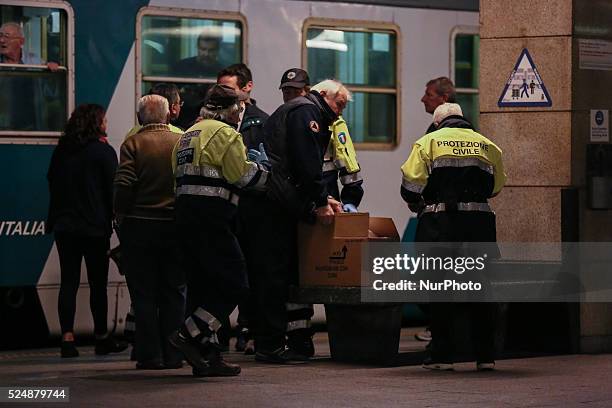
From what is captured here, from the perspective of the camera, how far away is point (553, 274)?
39.7 feet

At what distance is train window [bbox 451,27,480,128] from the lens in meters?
14.7

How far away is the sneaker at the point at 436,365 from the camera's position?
11008mm

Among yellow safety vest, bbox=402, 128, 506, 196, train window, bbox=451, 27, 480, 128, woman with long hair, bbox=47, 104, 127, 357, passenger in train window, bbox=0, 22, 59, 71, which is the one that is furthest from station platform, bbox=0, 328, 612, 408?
train window, bbox=451, 27, 480, 128

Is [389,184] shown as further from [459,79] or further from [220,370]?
[220,370]

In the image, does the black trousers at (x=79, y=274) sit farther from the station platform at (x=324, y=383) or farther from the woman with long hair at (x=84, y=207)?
the station platform at (x=324, y=383)

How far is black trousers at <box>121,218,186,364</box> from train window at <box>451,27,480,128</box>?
15.3 feet

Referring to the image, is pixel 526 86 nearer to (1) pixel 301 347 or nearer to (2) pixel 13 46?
(1) pixel 301 347

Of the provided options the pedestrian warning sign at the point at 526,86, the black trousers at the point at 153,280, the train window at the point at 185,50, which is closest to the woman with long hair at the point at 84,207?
the train window at the point at 185,50

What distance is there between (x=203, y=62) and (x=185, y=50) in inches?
7.2

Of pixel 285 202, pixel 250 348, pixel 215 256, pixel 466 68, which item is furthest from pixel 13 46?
pixel 466 68

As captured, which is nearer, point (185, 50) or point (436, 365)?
point (436, 365)

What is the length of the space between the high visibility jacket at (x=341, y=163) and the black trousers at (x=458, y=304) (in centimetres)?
118

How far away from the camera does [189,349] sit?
10.3 m

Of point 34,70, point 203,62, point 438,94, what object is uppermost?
point 203,62
